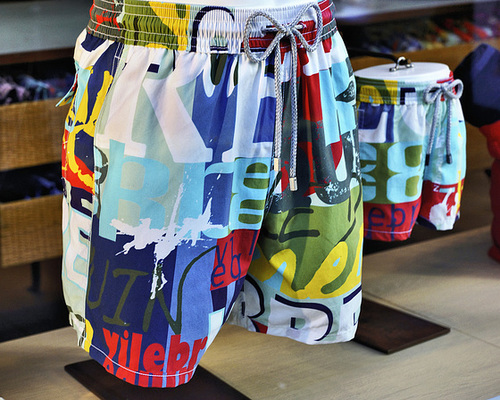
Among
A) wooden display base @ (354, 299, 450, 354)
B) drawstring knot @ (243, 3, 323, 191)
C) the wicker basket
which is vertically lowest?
wooden display base @ (354, 299, 450, 354)

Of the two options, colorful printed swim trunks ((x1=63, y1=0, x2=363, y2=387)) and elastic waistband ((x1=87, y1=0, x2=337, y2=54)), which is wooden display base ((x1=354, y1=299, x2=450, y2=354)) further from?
elastic waistband ((x1=87, y1=0, x2=337, y2=54))

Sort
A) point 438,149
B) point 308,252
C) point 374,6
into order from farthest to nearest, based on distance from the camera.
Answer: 1. point 374,6
2. point 438,149
3. point 308,252

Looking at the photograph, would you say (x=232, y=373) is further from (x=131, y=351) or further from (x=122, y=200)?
(x=122, y=200)

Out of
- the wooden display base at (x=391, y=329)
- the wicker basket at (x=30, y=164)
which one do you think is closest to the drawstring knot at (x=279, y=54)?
the wooden display base at (x=391, y=329)

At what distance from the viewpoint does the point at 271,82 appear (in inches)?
40.4

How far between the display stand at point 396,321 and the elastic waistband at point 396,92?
0.01 m

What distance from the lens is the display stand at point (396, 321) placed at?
1.50 m

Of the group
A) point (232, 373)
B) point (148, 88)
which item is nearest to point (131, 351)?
point (148, 88)

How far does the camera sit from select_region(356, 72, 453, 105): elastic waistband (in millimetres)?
1468

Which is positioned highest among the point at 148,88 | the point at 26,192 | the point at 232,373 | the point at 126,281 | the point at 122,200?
the point at 148,88

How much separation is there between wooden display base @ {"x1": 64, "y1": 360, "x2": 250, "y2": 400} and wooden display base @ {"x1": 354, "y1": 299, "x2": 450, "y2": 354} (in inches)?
15.4

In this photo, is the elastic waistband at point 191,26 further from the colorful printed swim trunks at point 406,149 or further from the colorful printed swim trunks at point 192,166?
the colorful printed swim trunks at point 406,149

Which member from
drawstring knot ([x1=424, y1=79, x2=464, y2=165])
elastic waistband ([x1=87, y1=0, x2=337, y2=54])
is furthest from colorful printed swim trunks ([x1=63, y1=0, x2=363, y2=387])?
drawstring knot ([x1=424, y1=79, x2=464, y2=165])

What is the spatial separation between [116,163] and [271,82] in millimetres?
244
